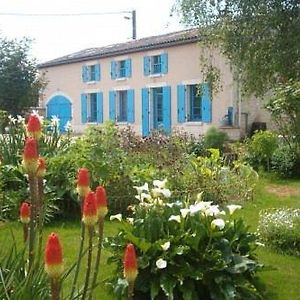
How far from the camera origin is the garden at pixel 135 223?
81.5 inches

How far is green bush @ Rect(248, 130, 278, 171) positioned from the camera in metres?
13.2

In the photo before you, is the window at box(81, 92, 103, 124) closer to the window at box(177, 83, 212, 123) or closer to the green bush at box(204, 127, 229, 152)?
the window at box(177, 83, 212, 123)

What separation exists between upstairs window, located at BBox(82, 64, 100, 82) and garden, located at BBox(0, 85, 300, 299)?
14.6 metres

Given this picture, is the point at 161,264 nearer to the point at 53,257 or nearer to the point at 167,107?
the point at 53,257

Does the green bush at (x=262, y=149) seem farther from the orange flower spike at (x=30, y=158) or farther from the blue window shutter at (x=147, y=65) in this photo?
the orange flower spike at (x=30, y=158)

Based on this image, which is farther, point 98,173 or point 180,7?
point 180,7

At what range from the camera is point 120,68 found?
2448cm

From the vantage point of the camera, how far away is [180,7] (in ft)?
40.8

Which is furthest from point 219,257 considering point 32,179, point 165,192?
point 32,179

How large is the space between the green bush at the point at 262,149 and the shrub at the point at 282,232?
7071 mm

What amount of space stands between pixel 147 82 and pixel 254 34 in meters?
11.4

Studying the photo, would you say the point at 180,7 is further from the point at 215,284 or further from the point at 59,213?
the point at 215,284

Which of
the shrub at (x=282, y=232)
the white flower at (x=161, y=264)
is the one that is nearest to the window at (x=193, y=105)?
the shrub at (x=282, y=232)

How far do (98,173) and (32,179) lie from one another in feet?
18.6
